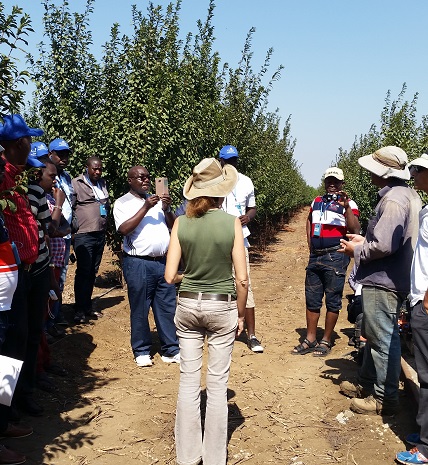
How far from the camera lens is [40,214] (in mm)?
4129

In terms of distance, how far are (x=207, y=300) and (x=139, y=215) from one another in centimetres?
192

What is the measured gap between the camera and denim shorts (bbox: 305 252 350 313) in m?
5.70

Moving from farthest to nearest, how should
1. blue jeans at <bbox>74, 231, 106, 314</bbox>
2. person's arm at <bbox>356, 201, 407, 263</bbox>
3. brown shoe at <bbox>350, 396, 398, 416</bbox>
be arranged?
blue jeans at <bbox>74, 231, 106, 314</bbox> → brown shoe at <bbox>350, 396, 398, 416</bbox> → person's arm at <bbox>356, 201, 407, 263</bbox>

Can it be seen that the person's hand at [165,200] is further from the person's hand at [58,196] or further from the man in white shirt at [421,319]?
the man in white shirt at [421,319]

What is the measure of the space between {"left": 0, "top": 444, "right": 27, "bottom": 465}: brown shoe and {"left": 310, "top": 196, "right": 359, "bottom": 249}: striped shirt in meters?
3.60

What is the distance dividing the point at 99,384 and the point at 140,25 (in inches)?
239

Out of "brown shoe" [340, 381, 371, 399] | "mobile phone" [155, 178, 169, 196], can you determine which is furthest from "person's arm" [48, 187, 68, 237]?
"brown shoe" [340, 381, 371, 399]

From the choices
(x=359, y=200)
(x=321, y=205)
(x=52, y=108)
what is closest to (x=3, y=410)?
(x=321, y=205)

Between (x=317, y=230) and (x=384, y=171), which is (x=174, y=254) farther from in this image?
(x=317, y=230)

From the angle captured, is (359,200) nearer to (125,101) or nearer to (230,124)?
(230,124)

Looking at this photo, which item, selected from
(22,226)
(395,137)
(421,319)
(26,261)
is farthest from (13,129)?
(395,137)

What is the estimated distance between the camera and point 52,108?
314 inches

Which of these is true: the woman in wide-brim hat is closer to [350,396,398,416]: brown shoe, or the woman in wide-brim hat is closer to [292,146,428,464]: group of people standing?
[292,146,428,464]: group of people standing

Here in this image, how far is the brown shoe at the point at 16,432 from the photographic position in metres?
3.70
